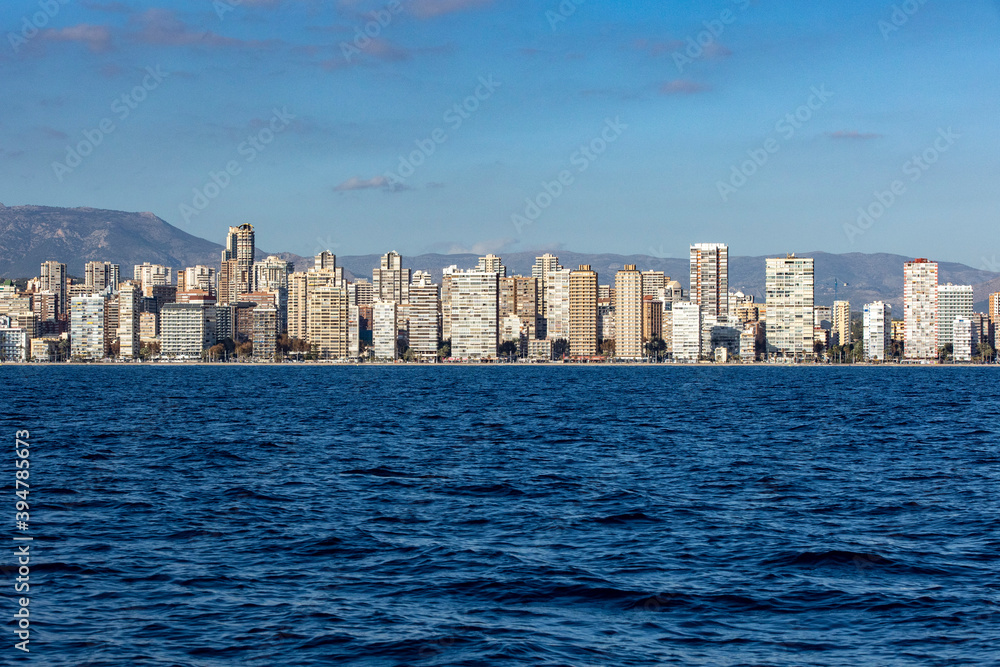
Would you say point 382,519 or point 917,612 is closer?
point 917,612

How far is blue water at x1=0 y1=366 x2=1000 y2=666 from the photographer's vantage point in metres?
17.5

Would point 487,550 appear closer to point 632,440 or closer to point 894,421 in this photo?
point 632,440

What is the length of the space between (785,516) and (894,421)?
4329 centimetres

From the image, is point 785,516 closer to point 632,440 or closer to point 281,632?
point 281,632

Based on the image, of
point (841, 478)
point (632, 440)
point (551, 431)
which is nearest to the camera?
point (841, 478)

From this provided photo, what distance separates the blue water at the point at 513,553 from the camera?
17500 millimetres

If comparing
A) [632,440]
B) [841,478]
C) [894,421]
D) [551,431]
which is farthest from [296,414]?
[841,478]

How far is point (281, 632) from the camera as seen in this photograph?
58.5 ft

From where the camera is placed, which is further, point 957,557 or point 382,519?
point 382,519

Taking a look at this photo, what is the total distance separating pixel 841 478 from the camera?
36875mm

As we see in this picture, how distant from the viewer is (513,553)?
77.9 ft

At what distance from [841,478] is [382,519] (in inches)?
675

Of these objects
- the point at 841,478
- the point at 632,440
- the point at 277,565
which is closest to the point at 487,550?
the point at 277,565

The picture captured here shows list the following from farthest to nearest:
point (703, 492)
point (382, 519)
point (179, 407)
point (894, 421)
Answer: point (179, 407) < point (894, 421) < point (703, 492) < point (382, 519)
